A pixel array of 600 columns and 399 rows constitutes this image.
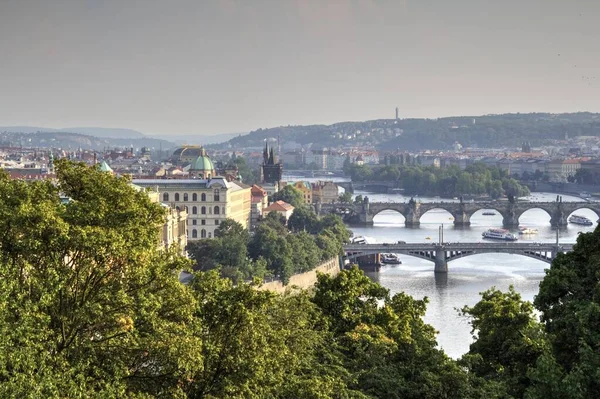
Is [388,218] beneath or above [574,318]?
beneath

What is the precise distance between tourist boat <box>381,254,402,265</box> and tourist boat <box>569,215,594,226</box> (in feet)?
92.0

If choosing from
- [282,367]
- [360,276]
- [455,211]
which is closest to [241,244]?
[360,276]

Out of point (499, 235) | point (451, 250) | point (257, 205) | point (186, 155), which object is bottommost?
point (499, 235)

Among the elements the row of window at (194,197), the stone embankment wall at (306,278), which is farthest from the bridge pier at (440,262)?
the row of window at (194,197)

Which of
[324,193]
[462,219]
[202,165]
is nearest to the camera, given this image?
[202,165]

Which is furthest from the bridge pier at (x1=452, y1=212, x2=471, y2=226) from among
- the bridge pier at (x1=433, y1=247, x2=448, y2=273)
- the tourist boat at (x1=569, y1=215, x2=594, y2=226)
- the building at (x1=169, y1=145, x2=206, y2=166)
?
the building at (x1=169, y1=145, x2=206, y2=166)

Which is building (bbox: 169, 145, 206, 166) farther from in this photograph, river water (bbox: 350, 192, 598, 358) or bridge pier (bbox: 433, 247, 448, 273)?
bridge pier (bbox: 433, 247, 448, 273)

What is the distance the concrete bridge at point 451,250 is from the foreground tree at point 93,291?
1644 inches

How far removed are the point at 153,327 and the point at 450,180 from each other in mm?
114798

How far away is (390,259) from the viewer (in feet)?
195

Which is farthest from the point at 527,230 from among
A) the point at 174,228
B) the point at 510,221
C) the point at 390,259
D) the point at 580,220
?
the point at 174,228

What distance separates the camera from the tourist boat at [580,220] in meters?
84.6

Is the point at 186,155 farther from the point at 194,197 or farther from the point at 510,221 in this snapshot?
the point at 194,197

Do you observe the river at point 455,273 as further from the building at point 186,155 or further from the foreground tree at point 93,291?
the building at point 186,155
